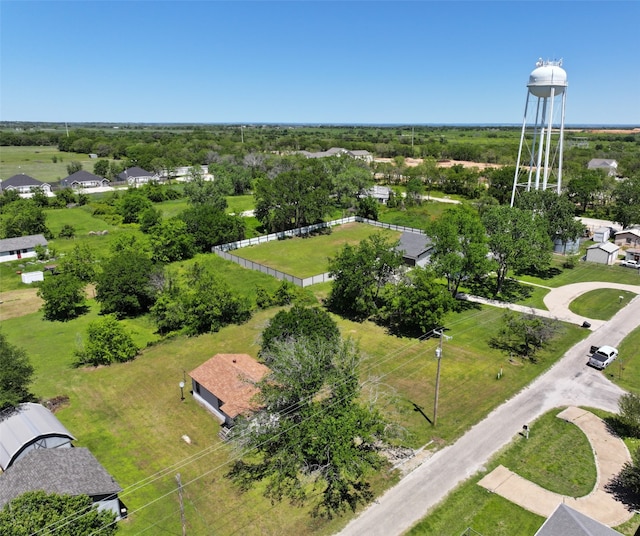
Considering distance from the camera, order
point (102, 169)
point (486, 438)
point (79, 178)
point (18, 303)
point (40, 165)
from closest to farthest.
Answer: point (486, 438)
point (18, 303)
point (79, 178)
point (102, 169)
point (40, 165)

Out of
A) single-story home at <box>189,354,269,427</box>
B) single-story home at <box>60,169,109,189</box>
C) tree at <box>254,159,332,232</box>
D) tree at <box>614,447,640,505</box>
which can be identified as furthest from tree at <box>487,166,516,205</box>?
single-story home at <box>60,169,109,189</box>

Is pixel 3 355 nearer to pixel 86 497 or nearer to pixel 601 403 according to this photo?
pixel 86 497

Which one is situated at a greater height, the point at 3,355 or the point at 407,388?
the point at 3,355

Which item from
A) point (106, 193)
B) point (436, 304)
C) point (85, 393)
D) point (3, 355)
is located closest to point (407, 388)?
point (436, 304)

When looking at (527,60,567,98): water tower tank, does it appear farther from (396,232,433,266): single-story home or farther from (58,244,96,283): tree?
(58,244,96,283): tree

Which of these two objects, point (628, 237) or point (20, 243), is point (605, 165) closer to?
point (628, 237)

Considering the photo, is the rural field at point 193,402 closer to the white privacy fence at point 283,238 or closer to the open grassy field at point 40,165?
the white privacy fence at point 283,238

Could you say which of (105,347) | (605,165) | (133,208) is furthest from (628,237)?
(133,208)
